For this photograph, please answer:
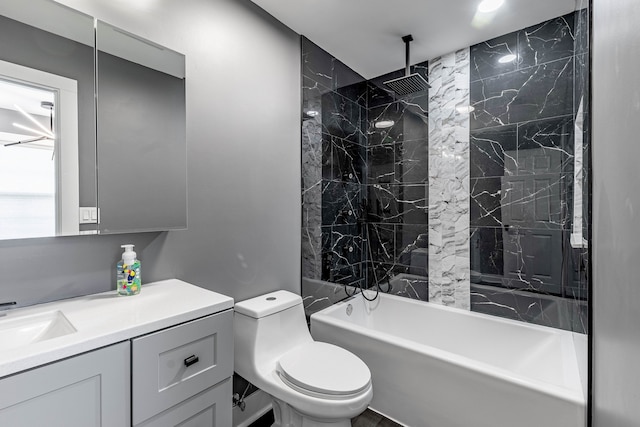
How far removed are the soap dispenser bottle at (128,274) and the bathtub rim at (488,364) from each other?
4.42 feet

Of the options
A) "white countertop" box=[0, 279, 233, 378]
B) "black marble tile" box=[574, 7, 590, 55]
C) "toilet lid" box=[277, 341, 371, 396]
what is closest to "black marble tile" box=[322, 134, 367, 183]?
"toilet lid" box=[277, 341, 371, 396]

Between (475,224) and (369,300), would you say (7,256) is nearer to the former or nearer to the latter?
(369,300)

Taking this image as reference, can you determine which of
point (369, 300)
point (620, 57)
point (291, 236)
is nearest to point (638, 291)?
point (620, 57)

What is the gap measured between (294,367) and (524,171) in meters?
2.05

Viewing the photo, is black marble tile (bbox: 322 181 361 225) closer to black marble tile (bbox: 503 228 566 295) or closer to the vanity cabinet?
black marble tile (bbox: 503 228 566 295)

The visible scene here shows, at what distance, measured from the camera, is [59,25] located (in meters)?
1.18

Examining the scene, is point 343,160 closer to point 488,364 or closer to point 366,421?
point 488,364

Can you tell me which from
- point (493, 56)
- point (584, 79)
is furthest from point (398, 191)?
point (584, 79)

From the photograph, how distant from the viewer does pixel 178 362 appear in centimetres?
107

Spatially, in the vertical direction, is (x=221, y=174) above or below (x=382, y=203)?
above

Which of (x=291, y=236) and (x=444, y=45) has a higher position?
(x=444, y=45)

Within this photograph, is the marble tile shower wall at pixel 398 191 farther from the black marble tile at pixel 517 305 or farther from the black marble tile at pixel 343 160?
the black marble tile at pixel 517 305

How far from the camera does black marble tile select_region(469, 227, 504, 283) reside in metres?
2.31

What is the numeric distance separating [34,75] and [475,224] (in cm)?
271
